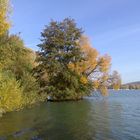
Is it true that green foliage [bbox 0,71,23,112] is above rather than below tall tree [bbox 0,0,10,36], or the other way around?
below

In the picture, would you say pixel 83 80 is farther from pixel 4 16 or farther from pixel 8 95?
pixel 4 16

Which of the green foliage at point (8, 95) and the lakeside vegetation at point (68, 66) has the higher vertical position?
the lakeside vegetation at point (68, 66)

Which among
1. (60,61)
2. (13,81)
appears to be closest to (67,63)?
(60,61)

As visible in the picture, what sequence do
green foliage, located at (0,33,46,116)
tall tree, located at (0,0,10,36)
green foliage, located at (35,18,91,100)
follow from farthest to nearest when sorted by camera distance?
green foliage, located at (35,18,91,100), green foliage, located at (0,33,46,116), tall tree, located at (0,0,10,36)

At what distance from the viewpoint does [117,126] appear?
28.0m

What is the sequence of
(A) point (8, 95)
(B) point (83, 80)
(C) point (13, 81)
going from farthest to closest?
(B) point (83, 80) < (C) point (13, 81) < (A) point (8, 95)

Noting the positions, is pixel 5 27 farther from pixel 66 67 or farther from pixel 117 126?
pixel 66 67

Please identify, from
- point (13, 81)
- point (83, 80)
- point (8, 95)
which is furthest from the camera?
point (83, 80)

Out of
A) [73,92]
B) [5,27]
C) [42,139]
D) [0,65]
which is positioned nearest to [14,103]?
[0,65]

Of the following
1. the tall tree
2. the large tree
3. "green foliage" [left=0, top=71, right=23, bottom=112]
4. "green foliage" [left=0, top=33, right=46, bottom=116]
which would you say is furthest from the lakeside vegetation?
the tall tree

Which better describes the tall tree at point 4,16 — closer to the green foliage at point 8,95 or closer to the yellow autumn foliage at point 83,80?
the green foliage at point 8,95

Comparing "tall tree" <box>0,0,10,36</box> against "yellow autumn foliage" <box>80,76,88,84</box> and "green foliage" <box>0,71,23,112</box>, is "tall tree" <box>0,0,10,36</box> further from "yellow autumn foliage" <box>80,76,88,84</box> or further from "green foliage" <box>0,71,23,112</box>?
"yellow autumn foliage" <box>80,76,88,84</box>

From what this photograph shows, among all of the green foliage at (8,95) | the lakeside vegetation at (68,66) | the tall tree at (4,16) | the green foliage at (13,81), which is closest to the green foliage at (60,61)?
the lakeside vegetation at (68,66)

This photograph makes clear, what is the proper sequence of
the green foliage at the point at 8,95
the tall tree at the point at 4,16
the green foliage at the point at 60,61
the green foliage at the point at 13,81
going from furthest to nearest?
the green foliage at the point at 60,61 < the green foliage at the point at 8,95 < the green foliage at the point at 13,81 < the tall tree at the point at 4,16
